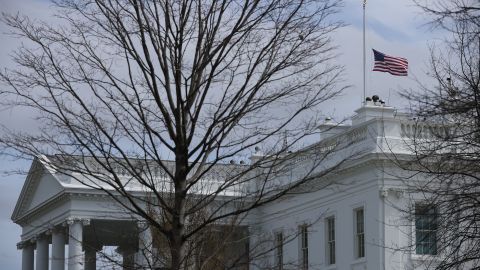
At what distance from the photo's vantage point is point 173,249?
14969 millimetres

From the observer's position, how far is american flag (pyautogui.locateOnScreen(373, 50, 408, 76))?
42.1 m

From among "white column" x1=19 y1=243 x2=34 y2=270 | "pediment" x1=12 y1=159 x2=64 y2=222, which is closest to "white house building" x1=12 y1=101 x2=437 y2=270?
"pediment" x1=12 y1=159 x2=64 y2=222

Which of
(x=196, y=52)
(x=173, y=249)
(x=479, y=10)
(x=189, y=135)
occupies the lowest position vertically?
(x=173, y=249)

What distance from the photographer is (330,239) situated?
47.6 m

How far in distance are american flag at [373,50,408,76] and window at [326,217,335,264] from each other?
7.53 meters

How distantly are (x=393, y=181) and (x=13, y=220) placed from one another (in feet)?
106

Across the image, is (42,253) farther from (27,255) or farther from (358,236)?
(358,236)

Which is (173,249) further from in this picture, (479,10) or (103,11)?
(479,10)

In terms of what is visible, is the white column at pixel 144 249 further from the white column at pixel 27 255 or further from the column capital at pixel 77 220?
the white column at pixel 27 255

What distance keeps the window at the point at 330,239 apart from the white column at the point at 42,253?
889 inches

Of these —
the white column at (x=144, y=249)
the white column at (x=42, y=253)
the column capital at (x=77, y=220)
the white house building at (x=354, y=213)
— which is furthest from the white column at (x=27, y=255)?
the white column at (x=144, y=249)

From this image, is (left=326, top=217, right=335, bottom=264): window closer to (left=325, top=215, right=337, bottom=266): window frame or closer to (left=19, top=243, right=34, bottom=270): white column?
(left=325, top=215, right=337, bottom=266): window frame

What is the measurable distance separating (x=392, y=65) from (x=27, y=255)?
34.8 meters

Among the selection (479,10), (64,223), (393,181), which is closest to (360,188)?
(393,181)
